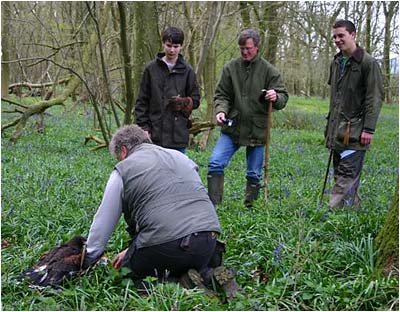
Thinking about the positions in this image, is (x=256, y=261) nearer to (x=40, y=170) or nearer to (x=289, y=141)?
(x=40, y=170)

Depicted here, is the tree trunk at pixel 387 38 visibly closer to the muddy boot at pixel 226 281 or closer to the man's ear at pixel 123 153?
the man's ear at pixel 123 153

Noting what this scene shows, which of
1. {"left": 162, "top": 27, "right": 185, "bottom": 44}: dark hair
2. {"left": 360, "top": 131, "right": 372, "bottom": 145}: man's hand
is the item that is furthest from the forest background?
{"left": 162, "top": 27, "right": 185, "bottom": 44}: dark hair

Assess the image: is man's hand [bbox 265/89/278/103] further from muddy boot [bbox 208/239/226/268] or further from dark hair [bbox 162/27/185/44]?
muddy boot [bbox 208/239/226/268]

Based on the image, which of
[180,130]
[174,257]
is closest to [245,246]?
[174,257]

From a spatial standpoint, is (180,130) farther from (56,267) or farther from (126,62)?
(126,62)

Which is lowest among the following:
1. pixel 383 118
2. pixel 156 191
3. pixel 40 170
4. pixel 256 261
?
pixel 383 118

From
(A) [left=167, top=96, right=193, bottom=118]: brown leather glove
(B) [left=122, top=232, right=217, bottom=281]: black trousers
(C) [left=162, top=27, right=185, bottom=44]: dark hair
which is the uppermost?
(C) [left=162, top=27, right=185, bottom=44]: dark hair

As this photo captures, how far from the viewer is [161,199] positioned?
376 centimetres

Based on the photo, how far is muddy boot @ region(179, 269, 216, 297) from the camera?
369 centimetres

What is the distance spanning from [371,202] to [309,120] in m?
14.0

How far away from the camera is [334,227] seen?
4652mm

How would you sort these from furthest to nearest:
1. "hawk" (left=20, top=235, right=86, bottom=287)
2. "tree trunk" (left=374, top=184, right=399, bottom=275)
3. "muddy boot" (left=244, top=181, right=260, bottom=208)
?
"muddy boot" (left=244, top=181, right=260, bottom=208) < "hawk" (left=20, top=235, right=86, bottom=287) < "tree trunk" (left=374, top=184, right=399, bottom=275)

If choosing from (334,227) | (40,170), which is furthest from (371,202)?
(40,170)

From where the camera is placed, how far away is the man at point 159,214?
12.2 ft
